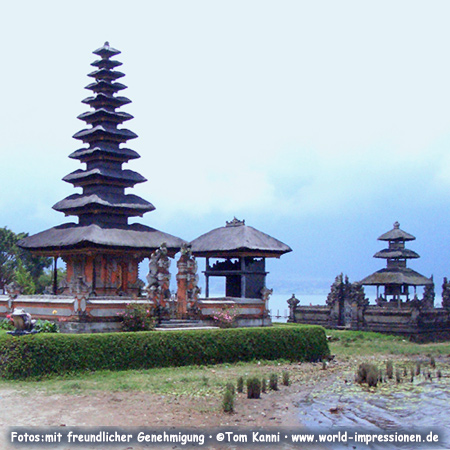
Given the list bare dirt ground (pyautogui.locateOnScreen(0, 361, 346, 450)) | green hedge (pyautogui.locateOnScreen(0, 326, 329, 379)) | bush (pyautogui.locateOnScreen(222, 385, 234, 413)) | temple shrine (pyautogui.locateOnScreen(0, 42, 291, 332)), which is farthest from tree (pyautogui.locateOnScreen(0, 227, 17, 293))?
bush (pyautogui.locateOnScreen(222, 385, 234, 413))

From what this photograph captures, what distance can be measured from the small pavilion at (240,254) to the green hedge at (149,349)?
21.5 feet

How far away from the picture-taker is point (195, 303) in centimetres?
3011

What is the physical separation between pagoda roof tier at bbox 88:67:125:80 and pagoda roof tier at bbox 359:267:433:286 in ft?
81.6

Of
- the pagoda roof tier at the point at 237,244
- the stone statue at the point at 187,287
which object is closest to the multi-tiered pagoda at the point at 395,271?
the pagoda roof tier at the point at 237,244

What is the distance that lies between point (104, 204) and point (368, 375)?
704 inches

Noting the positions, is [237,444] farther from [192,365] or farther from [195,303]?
[195,303]

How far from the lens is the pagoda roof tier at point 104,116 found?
38500 millimetres

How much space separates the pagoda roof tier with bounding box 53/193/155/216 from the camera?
35.1 metres

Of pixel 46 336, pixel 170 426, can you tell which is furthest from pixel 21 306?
pixel 170 426

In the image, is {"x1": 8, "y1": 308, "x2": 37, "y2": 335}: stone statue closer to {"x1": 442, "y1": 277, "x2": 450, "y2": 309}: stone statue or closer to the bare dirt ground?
the bare dirt ground

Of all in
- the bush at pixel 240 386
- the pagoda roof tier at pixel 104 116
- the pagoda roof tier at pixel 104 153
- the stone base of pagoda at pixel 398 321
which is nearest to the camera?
the bush at pixel 240 386

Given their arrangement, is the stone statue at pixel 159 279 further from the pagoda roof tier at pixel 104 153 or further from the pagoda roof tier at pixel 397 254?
the pagoda roof tier at pixel 397 254

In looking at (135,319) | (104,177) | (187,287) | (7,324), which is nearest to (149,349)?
(135,319)

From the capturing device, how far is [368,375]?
24.2m
